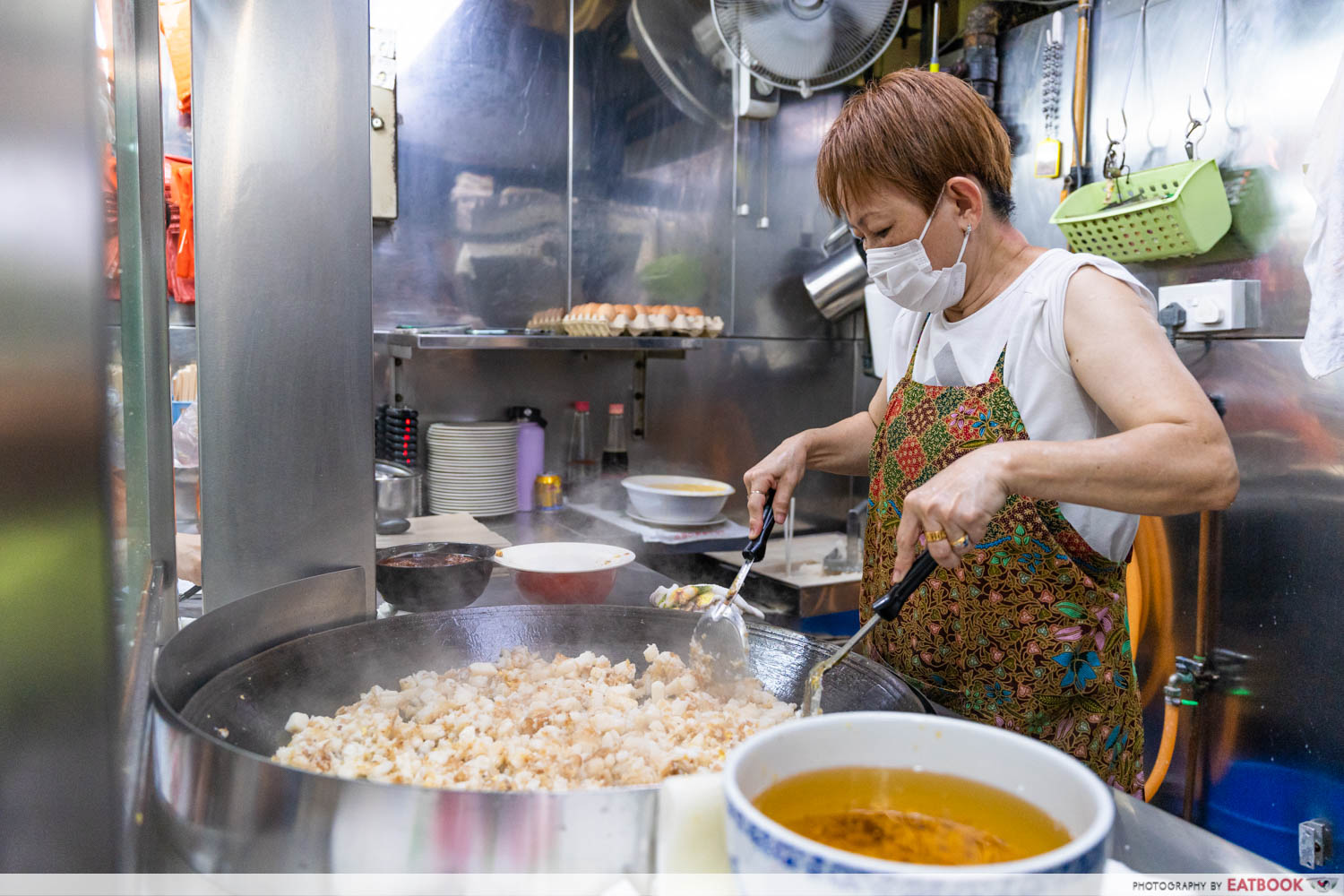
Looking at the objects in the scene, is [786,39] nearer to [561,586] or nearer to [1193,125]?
[1193,125]

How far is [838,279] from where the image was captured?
447 cm

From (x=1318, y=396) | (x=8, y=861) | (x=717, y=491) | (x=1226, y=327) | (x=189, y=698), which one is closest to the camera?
(x=8, y=861)

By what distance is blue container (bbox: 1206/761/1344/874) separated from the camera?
2846 mm

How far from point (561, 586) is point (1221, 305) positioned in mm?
2474

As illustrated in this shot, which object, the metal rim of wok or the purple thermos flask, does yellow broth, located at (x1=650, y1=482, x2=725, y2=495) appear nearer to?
the purple thermos flask

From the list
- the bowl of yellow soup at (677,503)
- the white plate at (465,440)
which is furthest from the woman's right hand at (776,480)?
the white plate at (465,440)

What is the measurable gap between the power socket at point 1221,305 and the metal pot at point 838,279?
4.82 feet

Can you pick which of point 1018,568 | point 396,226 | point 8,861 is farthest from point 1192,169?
point 8,861

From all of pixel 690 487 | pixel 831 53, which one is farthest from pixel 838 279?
pixel 690 487

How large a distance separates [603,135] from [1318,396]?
9.62 ft

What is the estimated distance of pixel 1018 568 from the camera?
1521 millimetres

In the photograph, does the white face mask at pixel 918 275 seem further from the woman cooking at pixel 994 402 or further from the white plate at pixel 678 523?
the white plate at pixel 678 523

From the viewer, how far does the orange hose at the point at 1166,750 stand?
323cm

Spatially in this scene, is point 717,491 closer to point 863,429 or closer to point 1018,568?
point 863,429
